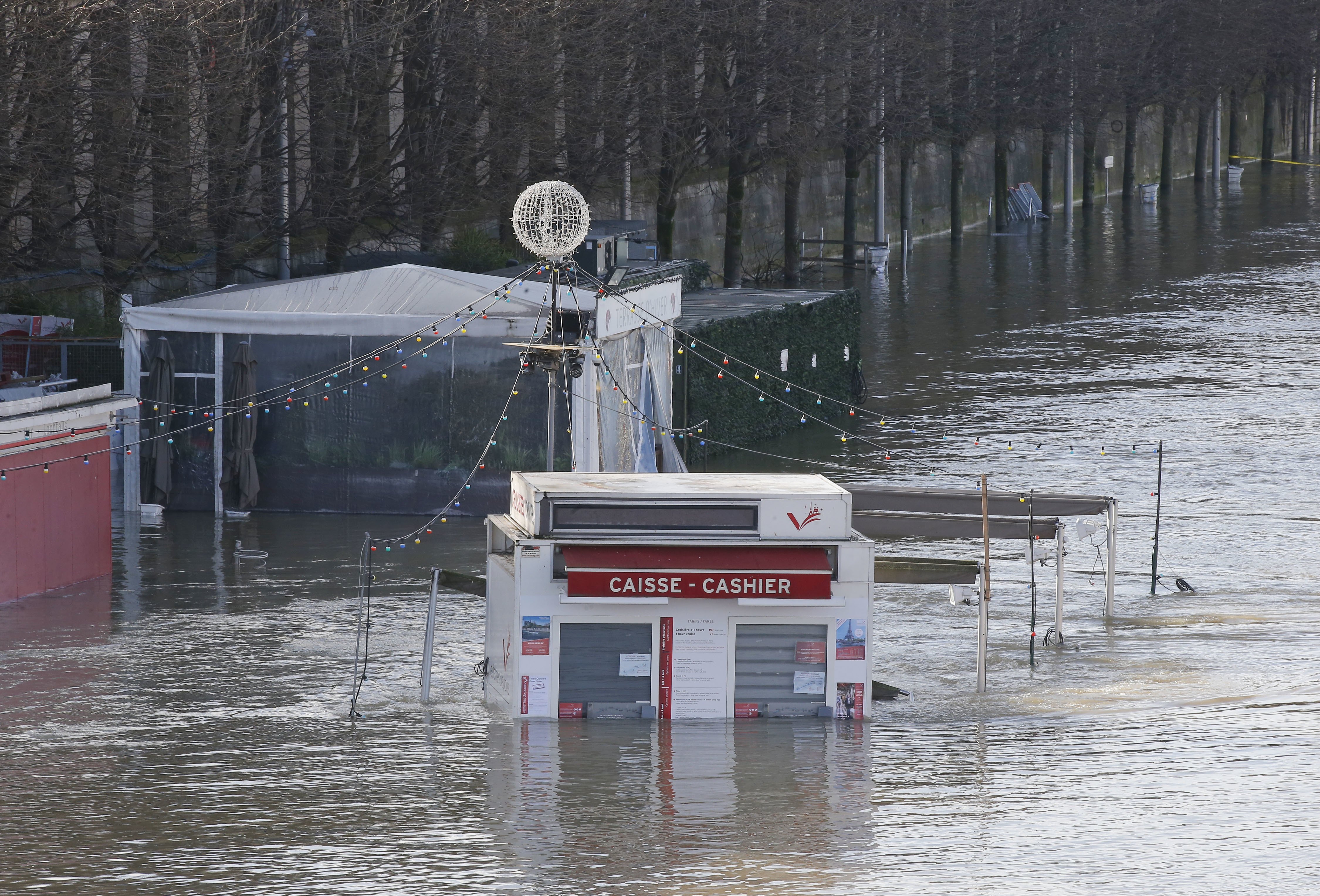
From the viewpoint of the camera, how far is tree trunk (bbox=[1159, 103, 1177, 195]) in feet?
370

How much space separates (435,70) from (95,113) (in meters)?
12.0

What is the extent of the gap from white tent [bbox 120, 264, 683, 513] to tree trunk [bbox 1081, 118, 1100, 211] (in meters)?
73.5

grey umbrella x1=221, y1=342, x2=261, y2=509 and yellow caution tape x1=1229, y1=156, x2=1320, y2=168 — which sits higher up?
yellow caution tape x1=1229, y1=156, x2=1320, y2=168

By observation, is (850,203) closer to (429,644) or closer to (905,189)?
(905,189)

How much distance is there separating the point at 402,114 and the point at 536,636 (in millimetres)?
34185

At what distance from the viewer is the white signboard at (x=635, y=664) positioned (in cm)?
1795

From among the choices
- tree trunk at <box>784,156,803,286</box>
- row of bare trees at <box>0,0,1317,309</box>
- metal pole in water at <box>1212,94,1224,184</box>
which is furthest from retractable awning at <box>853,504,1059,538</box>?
metal pole in water at <box>1212,94,1224,184</box>

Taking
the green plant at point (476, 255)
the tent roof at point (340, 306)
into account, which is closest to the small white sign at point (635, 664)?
the tent roof at point (340, 306)

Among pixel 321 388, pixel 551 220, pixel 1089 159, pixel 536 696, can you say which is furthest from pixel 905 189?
pixel 536 696

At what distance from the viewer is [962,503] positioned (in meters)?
23.2

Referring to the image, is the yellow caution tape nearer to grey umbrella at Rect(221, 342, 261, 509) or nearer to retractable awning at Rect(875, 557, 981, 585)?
grey umbrella at Rect(221, 342, 261, 509)

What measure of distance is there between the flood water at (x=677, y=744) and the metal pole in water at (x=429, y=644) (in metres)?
0.16

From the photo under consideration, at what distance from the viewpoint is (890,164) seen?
8662 centimetres

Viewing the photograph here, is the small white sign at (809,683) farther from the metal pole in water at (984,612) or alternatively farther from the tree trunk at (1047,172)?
the tree trunk at (1047,172)
